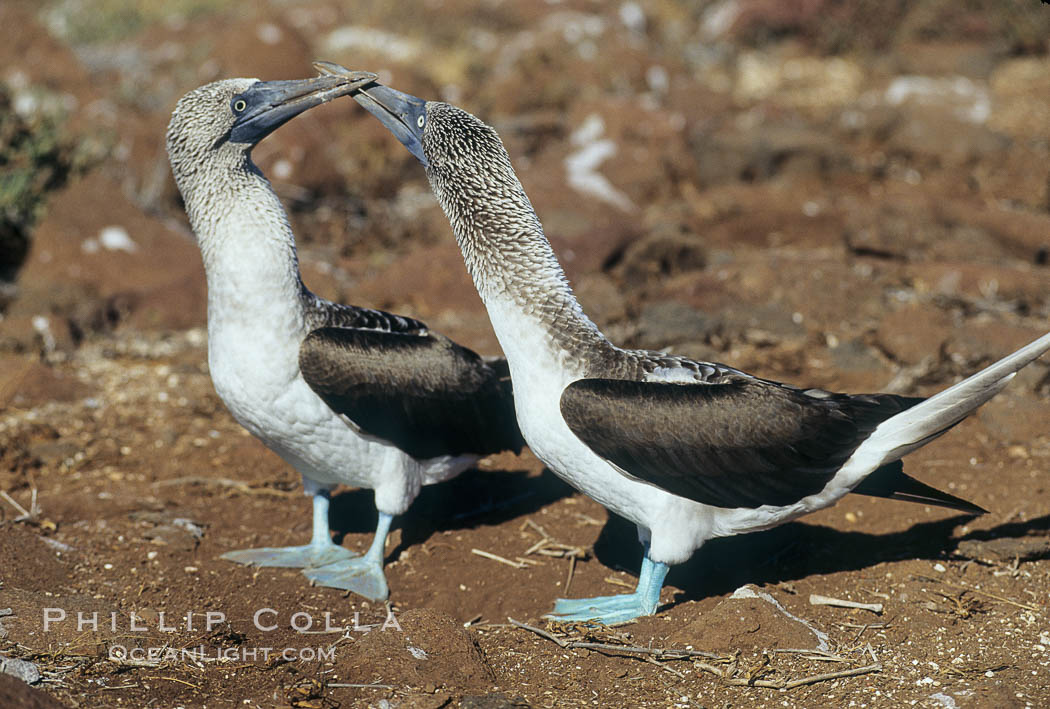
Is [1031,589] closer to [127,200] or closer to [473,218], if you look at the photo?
[473,218]

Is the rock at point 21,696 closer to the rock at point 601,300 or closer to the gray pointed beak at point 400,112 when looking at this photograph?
the gray pointed beak at point 400,112

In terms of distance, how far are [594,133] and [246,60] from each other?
155 inches

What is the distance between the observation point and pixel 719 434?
4.26 m

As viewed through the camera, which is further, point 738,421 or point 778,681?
point 738,421

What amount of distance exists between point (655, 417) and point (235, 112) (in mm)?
2323

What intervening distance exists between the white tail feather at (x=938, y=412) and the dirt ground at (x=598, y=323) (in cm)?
69

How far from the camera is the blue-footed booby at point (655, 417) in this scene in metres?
4.20

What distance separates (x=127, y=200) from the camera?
9.02 meters

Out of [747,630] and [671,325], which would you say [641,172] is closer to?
[671,325]

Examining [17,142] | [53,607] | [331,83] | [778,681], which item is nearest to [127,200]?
[17,142]

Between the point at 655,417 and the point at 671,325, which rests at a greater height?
the point at 671,325

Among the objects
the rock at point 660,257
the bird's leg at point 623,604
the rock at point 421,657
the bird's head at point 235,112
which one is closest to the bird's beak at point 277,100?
the bird's head at point 235,112

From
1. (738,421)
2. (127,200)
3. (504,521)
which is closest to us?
(738,421)

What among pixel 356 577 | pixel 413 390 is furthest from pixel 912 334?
pixel 356 577
